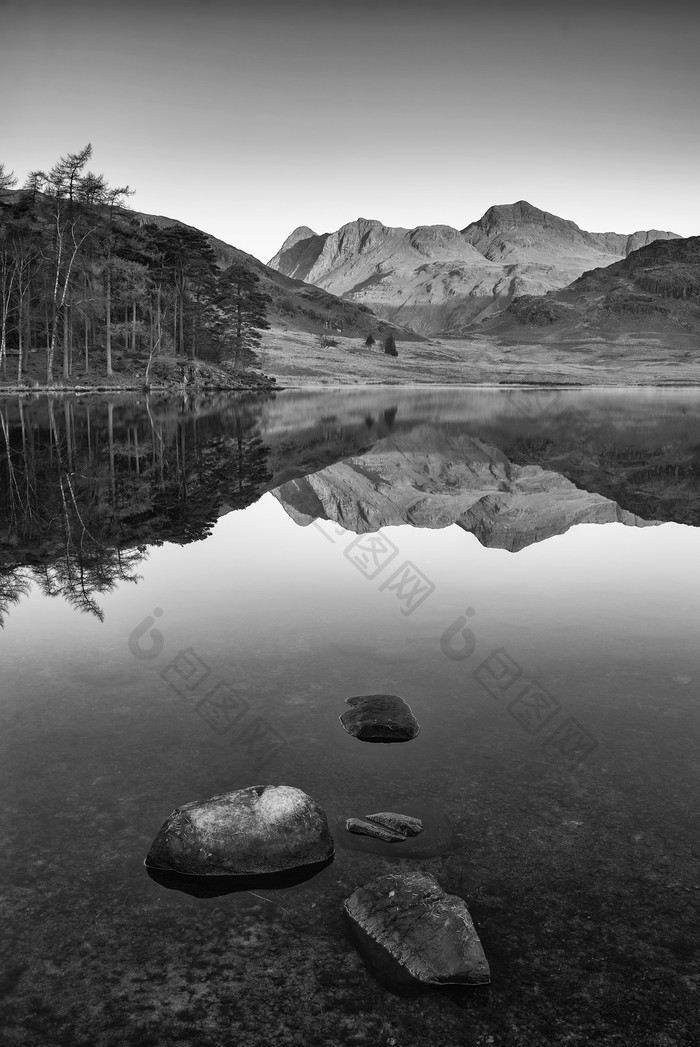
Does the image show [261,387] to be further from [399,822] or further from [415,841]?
[415,841]

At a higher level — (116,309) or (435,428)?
(116,309)

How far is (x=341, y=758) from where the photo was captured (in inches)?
360

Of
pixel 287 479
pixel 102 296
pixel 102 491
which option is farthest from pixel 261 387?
pixel 102 491

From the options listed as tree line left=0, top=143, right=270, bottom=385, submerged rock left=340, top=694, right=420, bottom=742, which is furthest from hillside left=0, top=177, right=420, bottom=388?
submerged rock left=340, top=694, right=420, bottom=742

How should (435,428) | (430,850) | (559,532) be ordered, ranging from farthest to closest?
1. (435,428)
2. (559,532)
3. (430,850)

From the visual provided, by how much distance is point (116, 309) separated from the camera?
352 feet

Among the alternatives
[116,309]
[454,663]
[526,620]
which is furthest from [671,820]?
[116,309]

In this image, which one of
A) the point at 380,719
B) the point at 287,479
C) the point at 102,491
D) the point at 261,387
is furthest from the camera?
the point at 261,387

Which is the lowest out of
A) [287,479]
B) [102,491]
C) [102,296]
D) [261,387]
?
[261,387]

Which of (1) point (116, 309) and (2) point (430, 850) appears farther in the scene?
(1) point (116, 309)

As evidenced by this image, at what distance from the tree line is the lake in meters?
66.1

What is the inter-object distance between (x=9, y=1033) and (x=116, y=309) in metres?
112

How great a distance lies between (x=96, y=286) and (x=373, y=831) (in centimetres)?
9762

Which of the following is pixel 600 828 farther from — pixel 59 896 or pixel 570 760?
pixel 59 896
